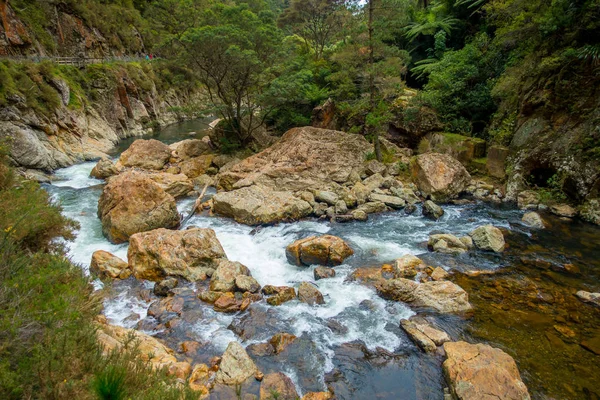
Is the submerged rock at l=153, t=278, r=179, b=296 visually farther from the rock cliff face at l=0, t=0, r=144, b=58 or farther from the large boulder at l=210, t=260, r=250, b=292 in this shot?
the rock cliff face at l=0, t=0, r=144, b=58

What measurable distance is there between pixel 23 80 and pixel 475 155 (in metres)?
24.1

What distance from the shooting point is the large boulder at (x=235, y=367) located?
535cm

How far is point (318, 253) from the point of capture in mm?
9039

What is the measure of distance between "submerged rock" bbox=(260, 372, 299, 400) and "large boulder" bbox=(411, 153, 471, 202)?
1009cm

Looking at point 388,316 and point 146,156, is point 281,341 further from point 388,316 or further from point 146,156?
point 146,156

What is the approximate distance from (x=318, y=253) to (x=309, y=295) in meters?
1.69

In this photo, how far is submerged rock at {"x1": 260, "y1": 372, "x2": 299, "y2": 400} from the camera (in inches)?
201

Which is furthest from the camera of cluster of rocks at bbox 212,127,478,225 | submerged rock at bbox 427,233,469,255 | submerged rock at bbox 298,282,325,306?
cluster of rocks at bbox 212,127,478,225

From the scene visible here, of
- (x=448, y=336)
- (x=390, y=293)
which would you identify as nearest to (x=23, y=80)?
(x=390, y=293)

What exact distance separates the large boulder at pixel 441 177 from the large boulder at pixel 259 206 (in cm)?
496

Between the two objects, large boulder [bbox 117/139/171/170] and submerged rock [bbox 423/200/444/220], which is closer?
submerged rock [bbox 423/200/444/220]

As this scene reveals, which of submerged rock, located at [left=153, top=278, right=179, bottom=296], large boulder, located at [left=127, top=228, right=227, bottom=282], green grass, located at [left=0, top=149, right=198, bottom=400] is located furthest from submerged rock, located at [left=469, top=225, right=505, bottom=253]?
green grass, located at [left=0, top=149, right=198, bottom=400]

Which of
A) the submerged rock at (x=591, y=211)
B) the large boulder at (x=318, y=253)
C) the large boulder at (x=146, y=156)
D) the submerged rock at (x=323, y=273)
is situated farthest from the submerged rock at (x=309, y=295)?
the large boulder at (x=146, y=156)

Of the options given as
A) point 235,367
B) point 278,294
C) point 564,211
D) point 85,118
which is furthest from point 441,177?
point 85,118
